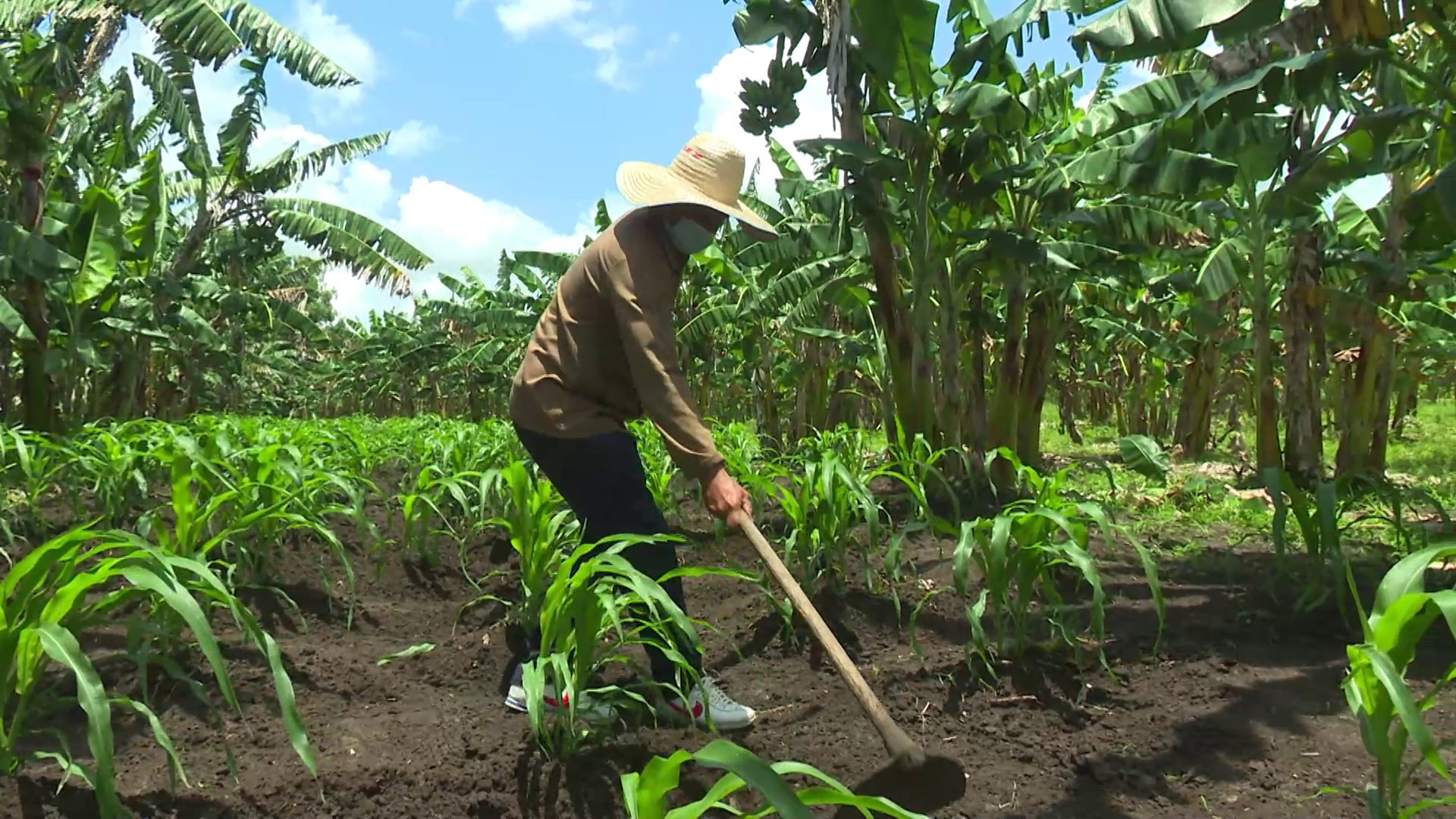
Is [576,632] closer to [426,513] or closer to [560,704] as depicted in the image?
Result: [560,704]

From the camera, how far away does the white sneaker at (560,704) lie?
7.23 ft

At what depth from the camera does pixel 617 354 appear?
9.23 ft

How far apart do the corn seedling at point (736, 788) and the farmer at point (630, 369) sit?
3.75 ft

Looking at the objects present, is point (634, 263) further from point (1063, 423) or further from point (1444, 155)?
point (1063, 423)

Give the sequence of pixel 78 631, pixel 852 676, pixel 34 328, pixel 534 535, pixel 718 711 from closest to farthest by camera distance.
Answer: pixel 78 631 → pixel 852 676 → pixel 718 711 → pixel 534 535 → pixel 34 328

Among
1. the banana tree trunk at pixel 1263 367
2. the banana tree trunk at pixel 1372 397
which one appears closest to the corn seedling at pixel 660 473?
the banana tree trunk at pixel 1263 367

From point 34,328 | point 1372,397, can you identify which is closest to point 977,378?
point 1372,397

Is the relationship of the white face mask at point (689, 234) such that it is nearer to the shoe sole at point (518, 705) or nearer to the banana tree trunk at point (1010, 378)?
the shoe sole at point (518, 705)

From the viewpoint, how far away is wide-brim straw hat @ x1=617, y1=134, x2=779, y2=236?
2.71m

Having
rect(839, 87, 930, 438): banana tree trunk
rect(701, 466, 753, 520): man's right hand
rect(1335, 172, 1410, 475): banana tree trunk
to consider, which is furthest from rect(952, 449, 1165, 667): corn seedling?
rect(1335, 172, 1410, 475): banana tree trunk

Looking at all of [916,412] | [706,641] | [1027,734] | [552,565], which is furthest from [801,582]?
[916,412]

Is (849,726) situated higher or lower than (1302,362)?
lower

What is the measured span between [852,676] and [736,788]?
0.79m

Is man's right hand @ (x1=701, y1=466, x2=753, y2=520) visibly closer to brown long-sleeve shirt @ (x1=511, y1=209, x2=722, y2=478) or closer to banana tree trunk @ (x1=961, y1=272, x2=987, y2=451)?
brown long-sleeve shirt @ (x1=511, y1=209, x2=722, y2=478)
